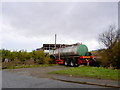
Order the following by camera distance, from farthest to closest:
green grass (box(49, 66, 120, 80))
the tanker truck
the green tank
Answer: the green tank → the tanker truck → green grass (box(49, 66, 120, 80))

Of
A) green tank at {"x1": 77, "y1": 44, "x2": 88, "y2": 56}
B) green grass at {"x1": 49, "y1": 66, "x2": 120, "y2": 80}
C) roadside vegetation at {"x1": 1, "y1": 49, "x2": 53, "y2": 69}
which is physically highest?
green tank at {"x1": 77, "y1": 44, "x2": 88, "y2": 56}

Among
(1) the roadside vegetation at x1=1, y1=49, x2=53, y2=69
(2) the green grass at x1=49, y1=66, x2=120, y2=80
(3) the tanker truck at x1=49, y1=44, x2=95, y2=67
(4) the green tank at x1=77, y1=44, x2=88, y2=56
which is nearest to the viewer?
(2) the green grass at x1=49, y1=66, x2=120, y2=80

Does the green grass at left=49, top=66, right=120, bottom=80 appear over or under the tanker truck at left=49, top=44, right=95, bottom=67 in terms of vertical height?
under

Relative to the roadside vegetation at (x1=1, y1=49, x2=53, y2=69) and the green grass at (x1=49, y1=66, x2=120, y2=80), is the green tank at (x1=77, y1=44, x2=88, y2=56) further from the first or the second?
the roadside vegetation at (x1=1, y1=49, x2=53, y2=69)

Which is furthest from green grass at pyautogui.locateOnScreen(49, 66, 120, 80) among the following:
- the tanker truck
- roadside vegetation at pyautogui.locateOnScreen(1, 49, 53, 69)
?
roadside vegetation at pyautogui.locateOnScreen(1, 49, 53, 69)

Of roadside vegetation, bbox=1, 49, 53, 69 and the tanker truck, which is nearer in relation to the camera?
the tanker truck

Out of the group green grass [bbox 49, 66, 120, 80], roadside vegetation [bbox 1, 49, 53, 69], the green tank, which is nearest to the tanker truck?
the green tank

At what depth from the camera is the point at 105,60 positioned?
488 inches

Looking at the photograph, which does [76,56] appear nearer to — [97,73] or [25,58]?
[97,73]

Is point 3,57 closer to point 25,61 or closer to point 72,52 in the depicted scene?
point 25,61

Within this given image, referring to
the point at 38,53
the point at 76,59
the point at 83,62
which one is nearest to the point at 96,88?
the point at 83,62

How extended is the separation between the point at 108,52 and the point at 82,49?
242 inches

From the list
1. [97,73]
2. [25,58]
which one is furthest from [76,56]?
[25,58]

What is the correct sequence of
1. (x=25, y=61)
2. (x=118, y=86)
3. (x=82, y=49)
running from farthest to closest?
(x=25, y=61) → (x=82, y=49) → (x=118, y=86)
